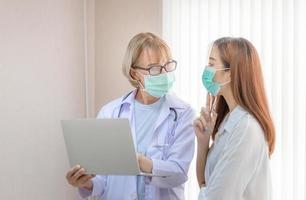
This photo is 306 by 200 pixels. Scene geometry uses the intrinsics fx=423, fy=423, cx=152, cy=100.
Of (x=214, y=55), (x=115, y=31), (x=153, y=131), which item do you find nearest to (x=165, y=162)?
(x=153, y=131)

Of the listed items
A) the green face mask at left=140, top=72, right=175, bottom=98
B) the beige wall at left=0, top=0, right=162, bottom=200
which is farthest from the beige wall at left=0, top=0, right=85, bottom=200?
the green face mask at left=140, top=72, right=175, bottom=98

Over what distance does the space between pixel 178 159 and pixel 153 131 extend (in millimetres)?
176

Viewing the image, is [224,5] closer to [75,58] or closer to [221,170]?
[75,58]

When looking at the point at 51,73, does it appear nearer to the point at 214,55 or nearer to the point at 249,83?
the point at 214,55

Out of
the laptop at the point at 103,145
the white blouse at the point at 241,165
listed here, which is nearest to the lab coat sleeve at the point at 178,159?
the laptop at the point at 103,145

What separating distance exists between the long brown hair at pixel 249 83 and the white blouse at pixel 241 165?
3 cm

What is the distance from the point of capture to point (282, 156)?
2268 mm

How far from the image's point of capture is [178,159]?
5.96 ft

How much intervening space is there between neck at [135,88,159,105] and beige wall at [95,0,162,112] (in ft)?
2.23

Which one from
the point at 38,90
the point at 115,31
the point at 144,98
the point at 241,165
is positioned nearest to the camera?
the point at 241,165

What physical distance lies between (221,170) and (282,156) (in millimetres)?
879

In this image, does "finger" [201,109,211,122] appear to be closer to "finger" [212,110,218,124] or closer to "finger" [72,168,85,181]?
"finger" [212,110,218,124]

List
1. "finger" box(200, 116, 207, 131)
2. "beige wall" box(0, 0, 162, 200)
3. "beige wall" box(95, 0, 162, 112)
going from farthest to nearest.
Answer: "beige wall" box(95, 0, 162, 112) → "beige wall" box(0, 0, 162, 200) → "finger" box(200, 116, 207, 131)

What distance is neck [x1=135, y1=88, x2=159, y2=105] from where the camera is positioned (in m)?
1.96
